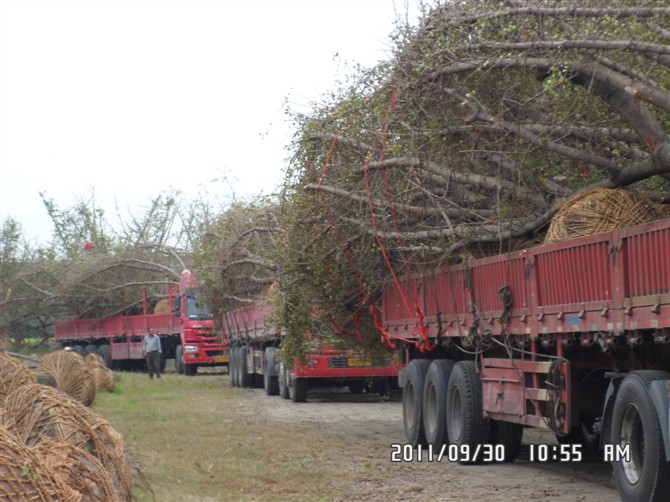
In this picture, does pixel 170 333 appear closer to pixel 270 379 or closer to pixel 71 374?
pixel 270 379

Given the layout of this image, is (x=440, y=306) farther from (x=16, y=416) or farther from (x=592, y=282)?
(x=16, y=416)

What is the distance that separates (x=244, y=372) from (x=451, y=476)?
18455mm

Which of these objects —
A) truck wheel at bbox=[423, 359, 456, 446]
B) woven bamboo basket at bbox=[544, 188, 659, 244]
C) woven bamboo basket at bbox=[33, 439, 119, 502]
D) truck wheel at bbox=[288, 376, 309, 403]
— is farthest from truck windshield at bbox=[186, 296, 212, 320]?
woven bamboo basket at bbox=[33, 439, 119, 502]

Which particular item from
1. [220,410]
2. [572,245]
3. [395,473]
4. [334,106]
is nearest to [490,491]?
[395,473]

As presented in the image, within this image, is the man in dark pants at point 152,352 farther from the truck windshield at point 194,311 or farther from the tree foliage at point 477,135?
the tree foliage at point 477,135

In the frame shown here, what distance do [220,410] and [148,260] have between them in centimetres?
1959

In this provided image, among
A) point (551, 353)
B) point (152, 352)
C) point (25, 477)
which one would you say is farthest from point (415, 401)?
point (152, 352)

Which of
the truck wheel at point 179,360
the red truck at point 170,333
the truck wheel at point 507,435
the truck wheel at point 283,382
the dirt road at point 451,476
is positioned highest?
the red truck at point 170,333

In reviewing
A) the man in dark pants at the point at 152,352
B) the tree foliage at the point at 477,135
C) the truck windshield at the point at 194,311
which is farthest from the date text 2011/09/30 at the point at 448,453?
the truck windshield at the point at 194,311

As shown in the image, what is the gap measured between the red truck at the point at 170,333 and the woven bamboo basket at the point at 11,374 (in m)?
18.0

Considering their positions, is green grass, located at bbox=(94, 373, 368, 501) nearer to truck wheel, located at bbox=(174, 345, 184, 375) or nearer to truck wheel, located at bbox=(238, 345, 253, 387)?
truck wheel, located at bbox=(238, 345, 253, 387)

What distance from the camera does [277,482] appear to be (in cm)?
1118

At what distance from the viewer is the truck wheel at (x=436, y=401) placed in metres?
13.3

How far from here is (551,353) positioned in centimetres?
1073
